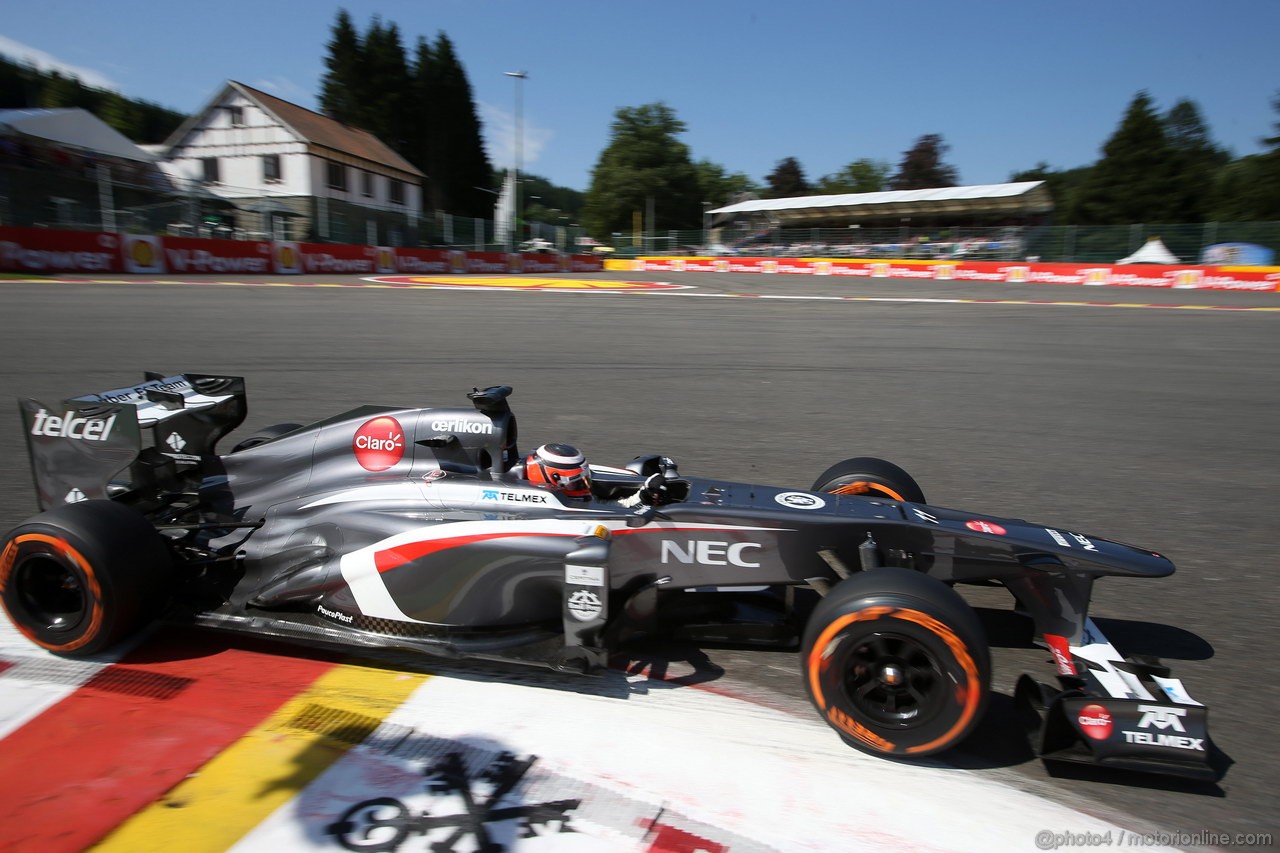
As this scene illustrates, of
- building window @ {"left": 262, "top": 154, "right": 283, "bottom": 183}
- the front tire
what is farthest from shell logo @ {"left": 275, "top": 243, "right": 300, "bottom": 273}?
the front tire

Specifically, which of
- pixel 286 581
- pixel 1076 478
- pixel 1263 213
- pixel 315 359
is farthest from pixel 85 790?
pixel 1263 213

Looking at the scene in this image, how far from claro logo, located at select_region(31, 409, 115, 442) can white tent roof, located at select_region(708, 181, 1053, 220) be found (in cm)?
5103

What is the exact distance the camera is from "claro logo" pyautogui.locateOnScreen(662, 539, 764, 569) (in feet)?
10.6

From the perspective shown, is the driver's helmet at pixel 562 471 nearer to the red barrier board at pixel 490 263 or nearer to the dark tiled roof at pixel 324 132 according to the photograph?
the red barrier board at pixel 490 263

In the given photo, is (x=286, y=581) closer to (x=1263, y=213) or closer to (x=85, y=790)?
(x=85, y=790)

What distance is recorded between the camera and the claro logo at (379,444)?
3873mm

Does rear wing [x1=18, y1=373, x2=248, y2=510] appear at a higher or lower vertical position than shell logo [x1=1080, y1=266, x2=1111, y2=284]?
lower

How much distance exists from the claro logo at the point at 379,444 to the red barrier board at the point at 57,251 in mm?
23022

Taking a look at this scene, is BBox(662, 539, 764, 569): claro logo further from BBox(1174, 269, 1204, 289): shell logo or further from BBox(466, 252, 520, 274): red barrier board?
BBox(466, 252, 520, 274): red barrier board

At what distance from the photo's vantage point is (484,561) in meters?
3.26

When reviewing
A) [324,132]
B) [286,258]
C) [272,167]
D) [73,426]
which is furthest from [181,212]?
[73,426]

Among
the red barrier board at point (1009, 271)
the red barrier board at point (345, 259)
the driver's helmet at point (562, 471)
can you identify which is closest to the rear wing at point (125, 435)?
the driver's helmet at point (562, 471)

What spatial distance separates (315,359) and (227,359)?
111cm

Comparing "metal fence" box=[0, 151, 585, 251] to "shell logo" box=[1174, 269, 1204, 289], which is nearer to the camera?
"metal fence" box=[0, 151, 585, 251]
